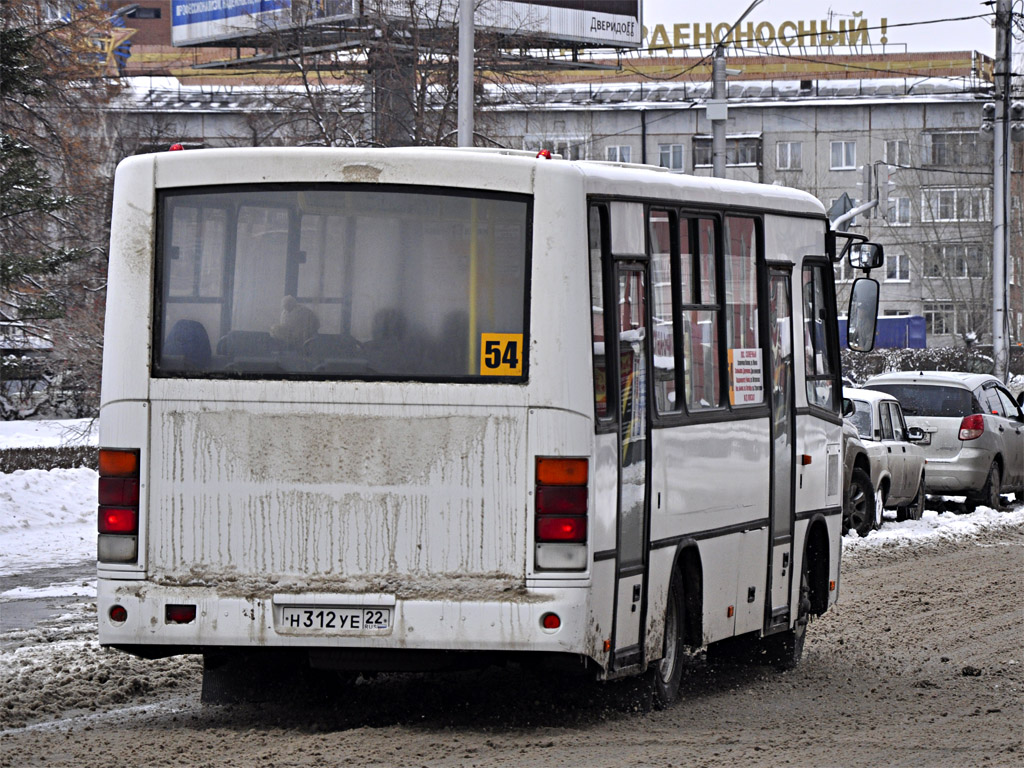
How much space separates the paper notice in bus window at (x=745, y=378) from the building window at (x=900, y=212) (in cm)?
7045

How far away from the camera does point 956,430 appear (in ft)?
77.0

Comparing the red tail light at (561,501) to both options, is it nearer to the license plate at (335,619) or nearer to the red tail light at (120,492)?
the license plate at (335,619)

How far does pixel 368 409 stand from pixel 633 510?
133 centimetres

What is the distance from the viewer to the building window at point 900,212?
258 feet

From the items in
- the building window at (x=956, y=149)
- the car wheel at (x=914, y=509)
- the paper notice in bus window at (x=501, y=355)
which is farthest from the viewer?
the building window at (x=956, y=149)

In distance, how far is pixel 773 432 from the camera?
9820mm

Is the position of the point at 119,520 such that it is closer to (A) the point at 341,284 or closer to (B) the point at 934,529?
(A) the point at 341,284

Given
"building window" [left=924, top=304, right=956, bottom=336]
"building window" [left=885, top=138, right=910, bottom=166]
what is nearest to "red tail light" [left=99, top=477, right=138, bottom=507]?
"building window" [left=885, top=138, right=910, bottom=166]

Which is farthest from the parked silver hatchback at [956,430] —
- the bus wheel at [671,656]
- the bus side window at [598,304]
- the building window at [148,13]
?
the building window at [148,13]

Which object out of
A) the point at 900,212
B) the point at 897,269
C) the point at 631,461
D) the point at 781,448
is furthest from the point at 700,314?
the point at 897,269

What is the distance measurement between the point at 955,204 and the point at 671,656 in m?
70.2

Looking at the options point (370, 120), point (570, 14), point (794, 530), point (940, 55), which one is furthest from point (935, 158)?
point (794, 530)

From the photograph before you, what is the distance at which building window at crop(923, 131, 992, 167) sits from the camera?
2936 inches

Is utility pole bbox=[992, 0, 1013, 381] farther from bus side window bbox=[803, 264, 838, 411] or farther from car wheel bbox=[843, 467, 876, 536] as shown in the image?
bus side window bbox=[803, 264, 838, 411]
